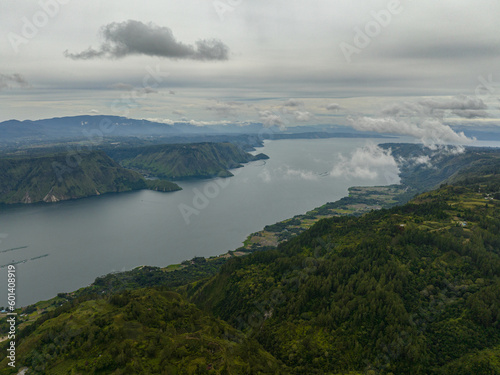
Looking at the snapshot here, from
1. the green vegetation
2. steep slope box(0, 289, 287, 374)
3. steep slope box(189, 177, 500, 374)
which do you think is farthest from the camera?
steep slope box(189, 177, 500, 374)

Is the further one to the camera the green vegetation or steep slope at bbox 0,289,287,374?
the green vegetation

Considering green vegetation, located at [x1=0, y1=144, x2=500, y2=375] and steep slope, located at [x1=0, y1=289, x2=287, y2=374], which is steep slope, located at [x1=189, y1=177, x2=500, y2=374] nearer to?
green vegetation, located at [x1=0, y1=144, x2=500, y2=375]

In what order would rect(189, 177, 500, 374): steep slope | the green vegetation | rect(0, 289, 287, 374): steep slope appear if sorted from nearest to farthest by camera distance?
1. rect(0, 289, 287, 374): steep slope
2. the green vegetation
3. rect(189, 177, 500, 374): steep slope

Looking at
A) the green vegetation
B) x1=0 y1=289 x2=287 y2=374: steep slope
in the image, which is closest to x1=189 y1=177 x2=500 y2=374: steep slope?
the green vegetation

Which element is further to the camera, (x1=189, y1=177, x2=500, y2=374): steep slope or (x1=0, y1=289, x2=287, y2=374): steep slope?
(x1=189, y1=177, x2=500, y2=374): steep slope

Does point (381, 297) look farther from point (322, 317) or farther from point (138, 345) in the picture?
point (138, 345)

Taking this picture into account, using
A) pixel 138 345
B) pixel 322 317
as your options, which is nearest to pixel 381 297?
pixel 322 317
